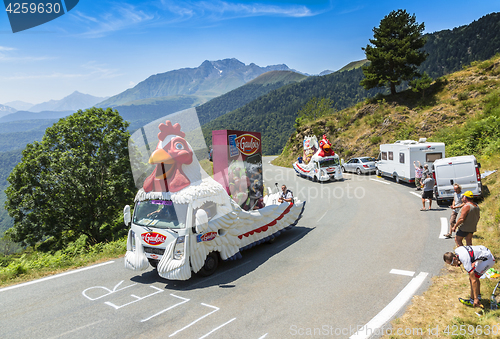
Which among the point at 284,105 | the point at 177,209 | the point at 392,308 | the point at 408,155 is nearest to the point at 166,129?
the point at 177,209

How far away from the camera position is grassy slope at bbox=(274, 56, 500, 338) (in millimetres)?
5172

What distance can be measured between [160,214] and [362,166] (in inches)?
939

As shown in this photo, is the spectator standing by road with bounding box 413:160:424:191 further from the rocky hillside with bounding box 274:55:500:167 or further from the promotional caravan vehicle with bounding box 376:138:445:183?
the rocky hillside with bounding box 274:55:500:167

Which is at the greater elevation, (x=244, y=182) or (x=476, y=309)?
(x=244, y=182)

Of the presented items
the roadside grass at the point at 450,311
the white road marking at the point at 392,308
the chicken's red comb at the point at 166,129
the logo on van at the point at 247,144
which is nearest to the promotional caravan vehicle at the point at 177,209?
the chicken's red comb at the point at 166,129

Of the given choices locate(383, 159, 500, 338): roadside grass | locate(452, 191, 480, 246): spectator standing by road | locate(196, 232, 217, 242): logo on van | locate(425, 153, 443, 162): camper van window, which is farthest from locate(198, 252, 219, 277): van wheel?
locate(425, 153, 443, 162): camper van window

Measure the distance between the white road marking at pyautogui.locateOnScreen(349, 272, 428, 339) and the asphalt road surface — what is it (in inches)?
0.7

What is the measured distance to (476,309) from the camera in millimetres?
5117

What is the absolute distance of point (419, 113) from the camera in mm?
34250

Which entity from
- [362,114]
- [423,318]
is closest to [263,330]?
[423,318]

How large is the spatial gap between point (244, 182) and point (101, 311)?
5704 millimetres

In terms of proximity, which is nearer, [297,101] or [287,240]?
[287,240]

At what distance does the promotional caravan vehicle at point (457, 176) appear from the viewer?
1287cm

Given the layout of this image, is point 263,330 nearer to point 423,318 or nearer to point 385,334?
point 385,334
